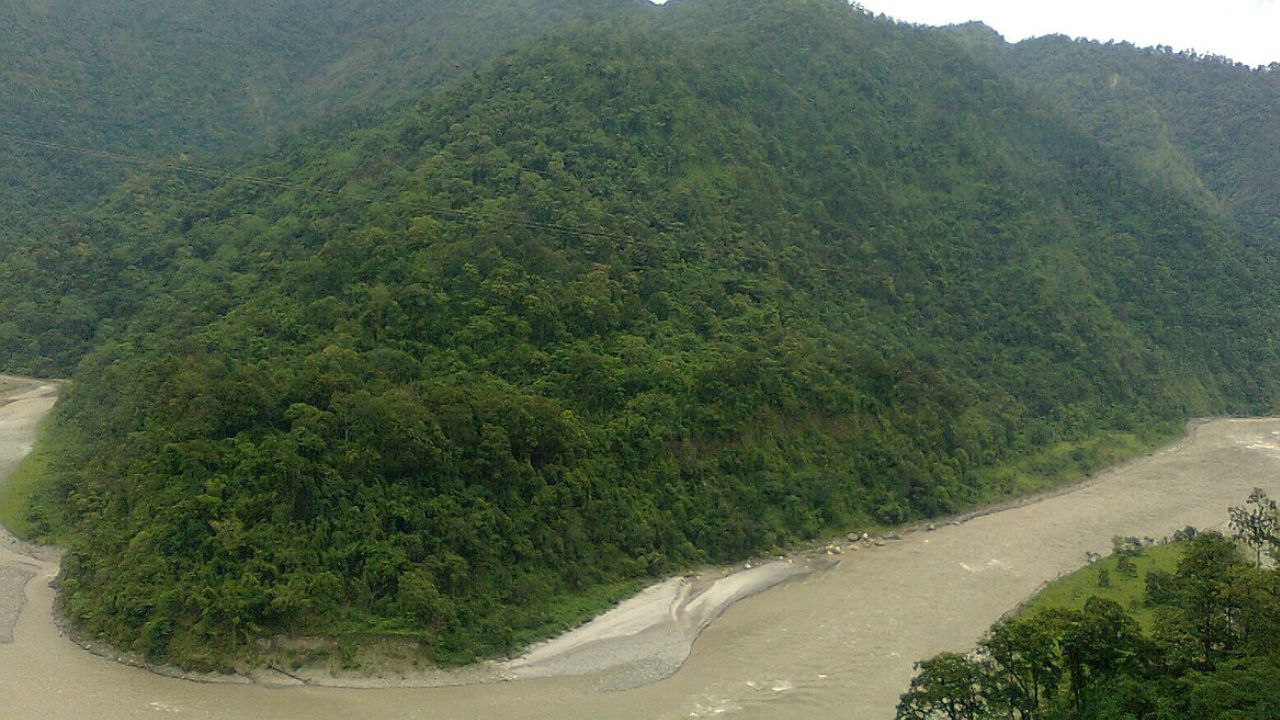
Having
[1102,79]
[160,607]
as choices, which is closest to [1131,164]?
[1102,79]

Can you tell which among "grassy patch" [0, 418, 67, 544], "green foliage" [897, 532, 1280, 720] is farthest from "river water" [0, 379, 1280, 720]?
"green foliage" [897, 532, 1280, 720]

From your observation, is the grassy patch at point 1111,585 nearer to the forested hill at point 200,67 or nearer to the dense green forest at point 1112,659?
the dense green forest at point 1112,659

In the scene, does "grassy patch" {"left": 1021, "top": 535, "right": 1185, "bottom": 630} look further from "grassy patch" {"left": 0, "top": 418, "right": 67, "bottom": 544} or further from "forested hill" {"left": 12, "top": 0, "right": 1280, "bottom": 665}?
"grassy patch" {"left": 0, "top": 418, "right": 67, "bottom": 544}

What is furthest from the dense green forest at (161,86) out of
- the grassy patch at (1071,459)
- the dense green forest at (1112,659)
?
the dense green forest at (1112,659)

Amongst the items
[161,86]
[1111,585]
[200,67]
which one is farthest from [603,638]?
[200,67]

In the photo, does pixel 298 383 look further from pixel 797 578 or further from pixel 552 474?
pixel 797 578

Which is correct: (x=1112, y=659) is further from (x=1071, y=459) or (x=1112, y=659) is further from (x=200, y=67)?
(x=200, y=67)
